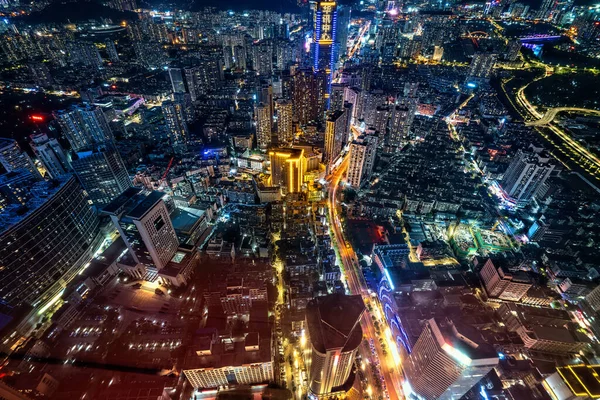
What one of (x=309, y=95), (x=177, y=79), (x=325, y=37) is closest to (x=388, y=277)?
(x=309, y=95)

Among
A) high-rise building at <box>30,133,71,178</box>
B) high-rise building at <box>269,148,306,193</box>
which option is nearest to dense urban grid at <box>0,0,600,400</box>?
high-rise building at <box>30,133,71,178</box>

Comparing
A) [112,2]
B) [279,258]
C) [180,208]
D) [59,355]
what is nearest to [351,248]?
[279,258]

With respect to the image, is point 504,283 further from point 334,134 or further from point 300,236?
point 334,134

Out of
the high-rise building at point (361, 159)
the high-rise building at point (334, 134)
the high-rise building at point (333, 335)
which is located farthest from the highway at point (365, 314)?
the high-rise building at point (334, 134)

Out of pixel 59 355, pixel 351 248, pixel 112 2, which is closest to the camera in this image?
pixel 59 355

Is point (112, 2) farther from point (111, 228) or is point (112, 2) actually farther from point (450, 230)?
point (450, 230)

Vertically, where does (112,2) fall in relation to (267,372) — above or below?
above
